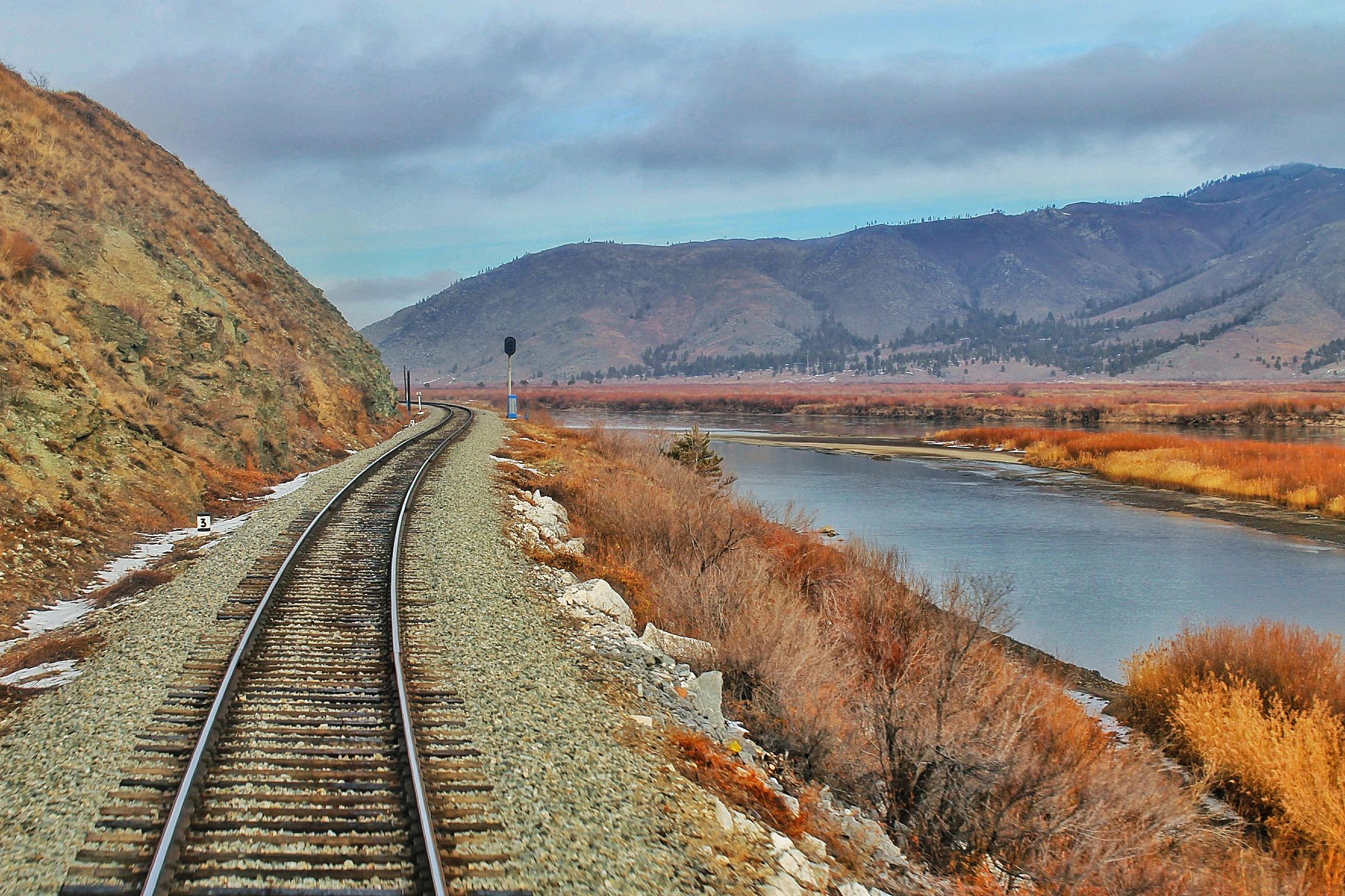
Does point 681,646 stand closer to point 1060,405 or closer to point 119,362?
point 119,362

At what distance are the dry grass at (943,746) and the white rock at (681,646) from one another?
204 mm

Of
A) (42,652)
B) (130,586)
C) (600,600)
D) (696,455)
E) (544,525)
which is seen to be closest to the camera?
(42,652)

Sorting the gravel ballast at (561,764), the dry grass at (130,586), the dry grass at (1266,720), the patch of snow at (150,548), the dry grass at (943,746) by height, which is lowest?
the dry grass at (1266,720)

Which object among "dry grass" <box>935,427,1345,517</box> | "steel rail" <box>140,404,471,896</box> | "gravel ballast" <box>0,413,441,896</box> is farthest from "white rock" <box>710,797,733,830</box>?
"dry grass" <box>935,427,1345,517</box>

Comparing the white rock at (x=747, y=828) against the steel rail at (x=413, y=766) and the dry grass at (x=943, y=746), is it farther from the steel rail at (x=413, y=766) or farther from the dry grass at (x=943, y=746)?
the steel rail at (x=413, y=766)

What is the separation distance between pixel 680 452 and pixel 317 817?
26116 millimetres

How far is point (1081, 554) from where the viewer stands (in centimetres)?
2523

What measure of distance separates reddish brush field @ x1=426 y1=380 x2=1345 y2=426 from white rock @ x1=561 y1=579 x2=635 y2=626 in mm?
69642

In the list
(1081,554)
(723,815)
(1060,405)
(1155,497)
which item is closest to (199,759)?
(723,815)

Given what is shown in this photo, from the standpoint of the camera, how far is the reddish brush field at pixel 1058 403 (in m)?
72.4

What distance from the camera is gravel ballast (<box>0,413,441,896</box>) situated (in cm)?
536

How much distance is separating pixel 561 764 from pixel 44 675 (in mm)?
5363

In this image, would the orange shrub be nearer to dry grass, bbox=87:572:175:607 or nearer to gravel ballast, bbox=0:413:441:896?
dry grass, bbox=87:572:175:607

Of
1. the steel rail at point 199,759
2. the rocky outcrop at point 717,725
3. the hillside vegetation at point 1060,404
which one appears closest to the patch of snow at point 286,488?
the steel rail at point 199,759
